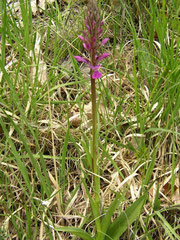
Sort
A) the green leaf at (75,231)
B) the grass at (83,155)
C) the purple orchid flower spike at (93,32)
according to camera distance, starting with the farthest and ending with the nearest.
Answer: the grass at (83,155) < the green leaf at (75,231) < the purple orchid flower spike at (93,32)

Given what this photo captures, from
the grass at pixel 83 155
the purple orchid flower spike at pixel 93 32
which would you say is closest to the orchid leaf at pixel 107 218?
the grass at pixel 83 155

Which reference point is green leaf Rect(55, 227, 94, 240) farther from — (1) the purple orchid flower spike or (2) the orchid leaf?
(1) the purple orchid flower spike

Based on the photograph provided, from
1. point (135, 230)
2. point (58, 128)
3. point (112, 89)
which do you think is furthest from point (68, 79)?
point (135, 230)

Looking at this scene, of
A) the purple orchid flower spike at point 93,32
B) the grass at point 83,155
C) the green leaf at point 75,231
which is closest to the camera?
the purple orchid flower spike at point 93,32

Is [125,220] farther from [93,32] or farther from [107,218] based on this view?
[93,32]

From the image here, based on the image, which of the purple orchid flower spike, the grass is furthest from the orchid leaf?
the purple orchid flower spike

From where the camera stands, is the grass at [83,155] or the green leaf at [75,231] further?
the grass at [83,155]

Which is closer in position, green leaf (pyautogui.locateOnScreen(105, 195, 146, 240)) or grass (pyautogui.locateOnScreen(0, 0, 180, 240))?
green leaf (pyautogui.locateOnScreen(105, 195, 146, 240))

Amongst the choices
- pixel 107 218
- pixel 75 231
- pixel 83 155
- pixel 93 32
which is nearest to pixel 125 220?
pixel 107 218

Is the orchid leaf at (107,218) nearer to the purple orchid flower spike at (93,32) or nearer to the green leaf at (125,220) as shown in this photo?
the green leaf at (125,220)
